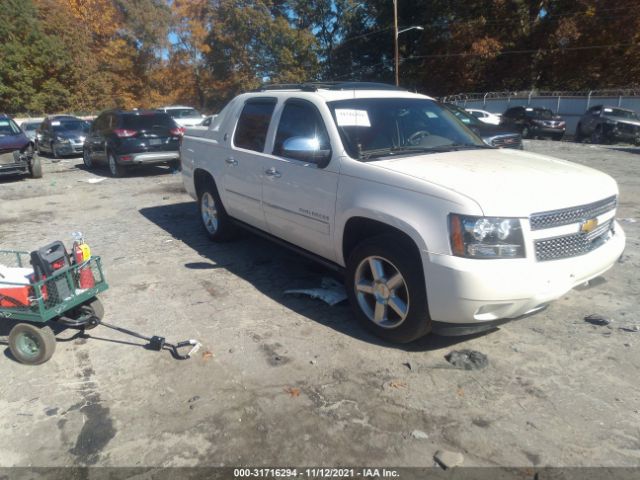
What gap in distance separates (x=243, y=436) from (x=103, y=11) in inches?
1723

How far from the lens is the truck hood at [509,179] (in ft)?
9.88

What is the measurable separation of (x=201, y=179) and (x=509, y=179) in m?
4.22

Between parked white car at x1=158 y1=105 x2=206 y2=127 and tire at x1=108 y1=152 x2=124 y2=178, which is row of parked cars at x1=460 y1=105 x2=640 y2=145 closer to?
parked white car at x1=158 y1=105 x2=206 y2=127

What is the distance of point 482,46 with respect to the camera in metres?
37.0

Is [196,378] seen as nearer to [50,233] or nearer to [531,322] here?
[531,322]

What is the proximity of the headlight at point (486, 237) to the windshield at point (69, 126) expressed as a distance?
1812 cm

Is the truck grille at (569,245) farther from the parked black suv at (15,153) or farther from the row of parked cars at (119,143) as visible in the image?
the parked black suv at (15,153)

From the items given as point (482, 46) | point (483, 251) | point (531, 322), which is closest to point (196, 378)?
point (483, 251)

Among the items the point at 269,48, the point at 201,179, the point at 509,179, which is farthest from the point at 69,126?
the point at 269,48

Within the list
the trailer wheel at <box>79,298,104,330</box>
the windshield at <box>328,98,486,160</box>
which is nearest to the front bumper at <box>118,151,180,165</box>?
the trailer wheel at <box>79,298,104,330</box>

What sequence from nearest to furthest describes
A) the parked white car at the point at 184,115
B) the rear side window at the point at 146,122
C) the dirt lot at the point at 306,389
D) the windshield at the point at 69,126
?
the dirt lot at the point at 306,389
the rear side window at the point at 146,122
the windshield at the point at 69,126
the parked white car at the point at 184,115

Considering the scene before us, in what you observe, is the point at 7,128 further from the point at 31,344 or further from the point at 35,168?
the point at 31,344

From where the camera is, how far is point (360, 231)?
3.84m

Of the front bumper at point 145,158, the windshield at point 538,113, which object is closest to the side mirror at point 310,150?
the front bumper at point 145,158
